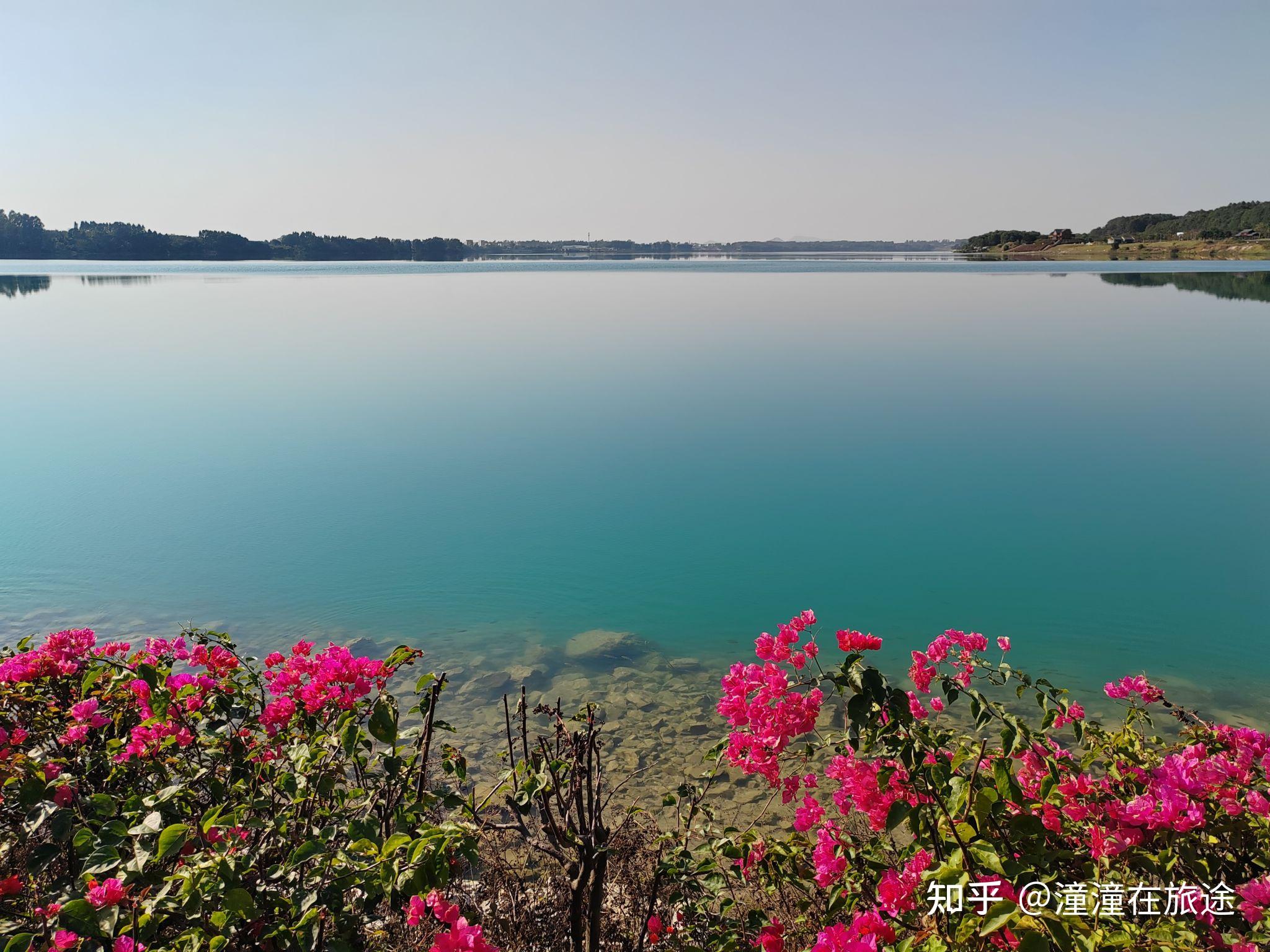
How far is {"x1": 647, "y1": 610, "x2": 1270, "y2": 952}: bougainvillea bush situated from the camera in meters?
1.58

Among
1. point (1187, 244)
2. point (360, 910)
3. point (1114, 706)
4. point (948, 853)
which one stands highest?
point (1187, 244)

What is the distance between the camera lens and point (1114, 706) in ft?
16.9

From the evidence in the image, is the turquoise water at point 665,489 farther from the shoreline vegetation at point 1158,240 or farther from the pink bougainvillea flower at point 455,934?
the shoreline vegetation at point 1158,240

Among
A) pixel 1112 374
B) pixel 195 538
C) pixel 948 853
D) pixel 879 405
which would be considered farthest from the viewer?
pixel 1112 374

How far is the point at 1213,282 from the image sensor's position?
1752 inches

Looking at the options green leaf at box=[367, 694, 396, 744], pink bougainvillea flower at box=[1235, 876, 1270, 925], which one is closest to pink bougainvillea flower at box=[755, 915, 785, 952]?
pink bougainvillea flower at box=[1235, 876, 1270, 925]

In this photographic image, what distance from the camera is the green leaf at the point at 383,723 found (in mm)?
1712

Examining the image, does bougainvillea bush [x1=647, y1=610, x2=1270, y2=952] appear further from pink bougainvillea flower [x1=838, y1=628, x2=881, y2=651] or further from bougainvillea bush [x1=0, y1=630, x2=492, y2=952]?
bougainvillea bush [x1=0, y1=630, x2=492, y2=952]

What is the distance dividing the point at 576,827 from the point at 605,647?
4.01m

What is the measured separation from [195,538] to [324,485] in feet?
6.87

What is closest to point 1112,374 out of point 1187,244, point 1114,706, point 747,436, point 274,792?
point 747,436

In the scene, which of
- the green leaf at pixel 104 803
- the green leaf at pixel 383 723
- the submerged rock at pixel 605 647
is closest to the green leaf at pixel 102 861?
the green leaf at pixel 104 803

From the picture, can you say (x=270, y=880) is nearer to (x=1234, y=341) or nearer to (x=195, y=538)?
(x=195, y=538)

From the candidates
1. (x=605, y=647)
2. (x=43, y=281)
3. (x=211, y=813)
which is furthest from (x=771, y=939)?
(x=43, y=281)
